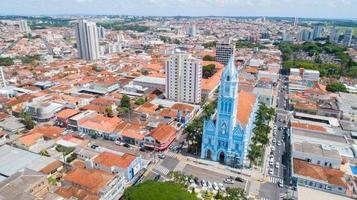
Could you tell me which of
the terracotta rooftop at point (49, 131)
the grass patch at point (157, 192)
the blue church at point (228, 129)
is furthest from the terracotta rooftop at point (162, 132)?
the terracotta rooftop at point (49, 131)

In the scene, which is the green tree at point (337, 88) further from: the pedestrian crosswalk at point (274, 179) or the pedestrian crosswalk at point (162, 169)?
the pedestrian crosswalk at point (162, 169)

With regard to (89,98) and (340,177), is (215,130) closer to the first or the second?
(340,177)

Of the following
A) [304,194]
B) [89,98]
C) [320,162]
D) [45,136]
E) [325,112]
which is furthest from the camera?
[89,98]

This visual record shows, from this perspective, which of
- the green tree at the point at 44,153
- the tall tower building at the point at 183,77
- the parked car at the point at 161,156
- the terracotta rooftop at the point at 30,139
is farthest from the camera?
the tall tower building at the point at 183,77

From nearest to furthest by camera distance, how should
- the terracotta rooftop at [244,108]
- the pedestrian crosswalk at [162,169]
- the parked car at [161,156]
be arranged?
the pedestrian crosswalk at [162,169] → the terracotta rooftop at [244,108] → the parked car at [161,156]

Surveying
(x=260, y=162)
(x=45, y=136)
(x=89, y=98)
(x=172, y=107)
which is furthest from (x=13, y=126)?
(x=260, y=162)

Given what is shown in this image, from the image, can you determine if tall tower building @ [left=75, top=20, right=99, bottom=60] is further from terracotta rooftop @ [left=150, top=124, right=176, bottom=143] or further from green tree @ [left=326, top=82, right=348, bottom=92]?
green tree @ [left=326, top=82, right=348, bottom=92]
